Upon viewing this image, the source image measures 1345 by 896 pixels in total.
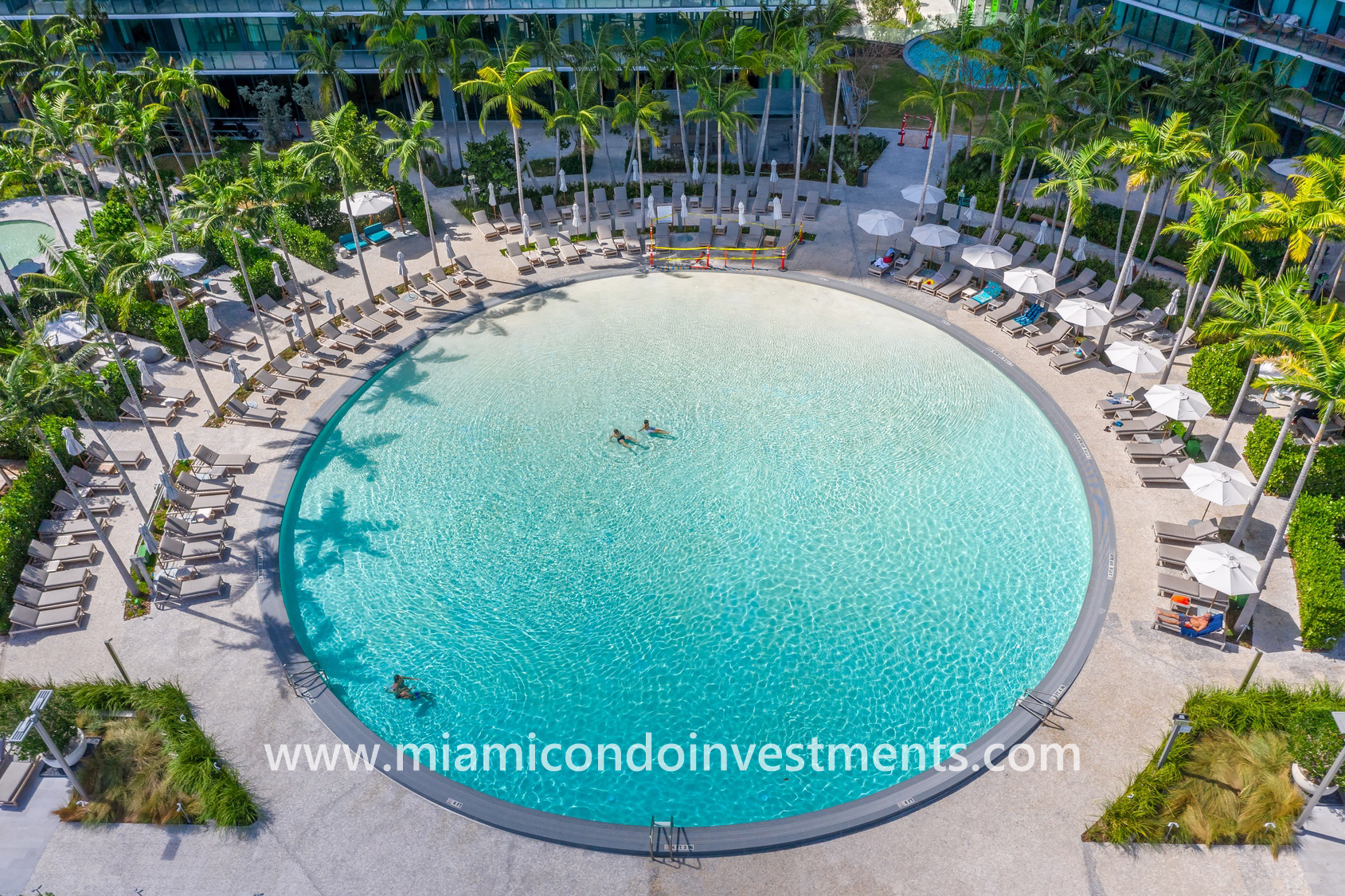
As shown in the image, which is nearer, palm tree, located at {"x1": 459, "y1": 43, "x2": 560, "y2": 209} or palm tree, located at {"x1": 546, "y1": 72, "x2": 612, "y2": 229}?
palm tree, located at {"x1": 459, "y1": 43, "x2": 560, "y2": 209}

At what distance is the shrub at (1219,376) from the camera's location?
26.5 m

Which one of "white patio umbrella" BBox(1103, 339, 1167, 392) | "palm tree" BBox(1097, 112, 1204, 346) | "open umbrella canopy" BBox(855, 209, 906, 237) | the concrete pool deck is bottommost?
the concrete pool deck

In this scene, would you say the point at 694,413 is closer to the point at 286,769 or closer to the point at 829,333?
the point at 829,333

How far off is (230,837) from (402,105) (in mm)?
39628

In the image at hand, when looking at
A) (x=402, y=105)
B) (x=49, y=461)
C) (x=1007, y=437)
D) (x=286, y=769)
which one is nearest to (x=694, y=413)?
(x=1007, y=437)

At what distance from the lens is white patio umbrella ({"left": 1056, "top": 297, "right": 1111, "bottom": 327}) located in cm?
2828

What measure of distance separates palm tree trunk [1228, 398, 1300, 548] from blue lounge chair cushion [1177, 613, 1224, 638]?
314 centimetres

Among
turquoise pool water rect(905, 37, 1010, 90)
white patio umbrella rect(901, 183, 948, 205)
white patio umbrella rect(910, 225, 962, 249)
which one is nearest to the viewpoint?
white patio umbrella rect(910, 225, 962, 249)

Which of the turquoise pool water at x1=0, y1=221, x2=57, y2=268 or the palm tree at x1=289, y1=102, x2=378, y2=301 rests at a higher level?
the palm tree at x1=289, y1=102, x2=378, y2=301

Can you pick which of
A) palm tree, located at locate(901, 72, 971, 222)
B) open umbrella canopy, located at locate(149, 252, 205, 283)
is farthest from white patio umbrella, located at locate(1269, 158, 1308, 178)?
open umbrella canopy, located at locate(149, 252, 205, 283)

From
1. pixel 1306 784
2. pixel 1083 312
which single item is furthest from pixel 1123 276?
pixel 1306 784

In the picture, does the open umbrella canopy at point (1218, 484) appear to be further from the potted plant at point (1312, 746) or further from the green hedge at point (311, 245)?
the green hedge at point (311, 245)

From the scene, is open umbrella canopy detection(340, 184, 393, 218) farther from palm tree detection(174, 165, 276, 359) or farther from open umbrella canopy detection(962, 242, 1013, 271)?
open umbrella canopy detection(962, 242, 1013, 271)

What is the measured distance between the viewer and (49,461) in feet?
80.9
